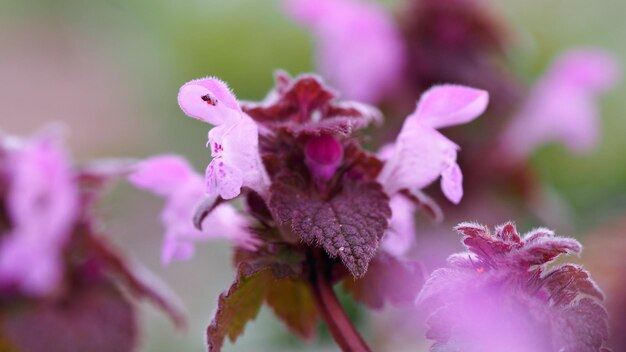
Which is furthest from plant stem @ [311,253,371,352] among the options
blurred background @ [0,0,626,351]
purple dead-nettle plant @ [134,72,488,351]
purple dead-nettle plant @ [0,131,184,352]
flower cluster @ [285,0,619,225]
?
blurred background @ [0,0,626,351]

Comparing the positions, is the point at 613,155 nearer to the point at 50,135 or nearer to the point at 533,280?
the point at 50,135

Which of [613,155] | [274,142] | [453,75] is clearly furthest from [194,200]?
[613,155]

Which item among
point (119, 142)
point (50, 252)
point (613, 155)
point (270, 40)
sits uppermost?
point (50, 252)

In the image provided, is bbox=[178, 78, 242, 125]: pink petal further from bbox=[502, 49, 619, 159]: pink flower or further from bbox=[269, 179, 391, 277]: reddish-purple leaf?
bbox=[502, 49, 619, 159]: pink flower

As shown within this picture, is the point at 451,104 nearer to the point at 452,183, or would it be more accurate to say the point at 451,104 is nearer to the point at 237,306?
the point at 452,183

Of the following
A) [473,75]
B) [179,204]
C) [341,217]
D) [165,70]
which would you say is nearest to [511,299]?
[341,217]

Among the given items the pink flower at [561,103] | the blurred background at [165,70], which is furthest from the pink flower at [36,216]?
the blurred background at [165,70]
